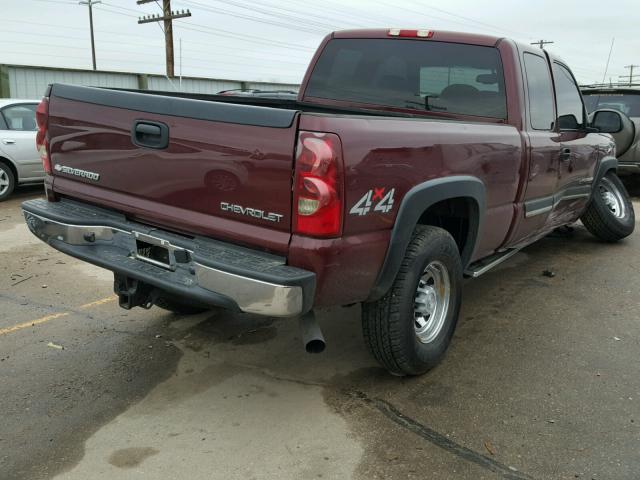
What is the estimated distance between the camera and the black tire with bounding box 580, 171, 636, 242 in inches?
255

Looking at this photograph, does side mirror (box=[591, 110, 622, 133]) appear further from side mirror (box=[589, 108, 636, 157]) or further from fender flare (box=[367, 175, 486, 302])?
fender flare (box=[367, 175, 486, 302])

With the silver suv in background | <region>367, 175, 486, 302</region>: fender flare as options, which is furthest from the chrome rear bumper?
the silver suv in background

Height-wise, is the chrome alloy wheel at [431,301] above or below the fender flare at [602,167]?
below

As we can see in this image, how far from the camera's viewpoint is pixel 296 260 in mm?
2592

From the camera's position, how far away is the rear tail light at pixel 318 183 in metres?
2.49

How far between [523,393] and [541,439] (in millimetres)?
474

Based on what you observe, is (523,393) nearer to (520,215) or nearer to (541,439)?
(541,439)

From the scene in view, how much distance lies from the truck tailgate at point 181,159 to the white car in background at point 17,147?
6512mm

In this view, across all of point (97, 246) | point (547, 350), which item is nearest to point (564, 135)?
point (547, 350)

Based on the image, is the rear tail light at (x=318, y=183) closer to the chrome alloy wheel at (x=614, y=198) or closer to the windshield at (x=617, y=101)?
the chrome alloy wheel at (x=614, y=198)

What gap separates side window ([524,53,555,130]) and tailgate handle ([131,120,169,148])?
8.52 feet

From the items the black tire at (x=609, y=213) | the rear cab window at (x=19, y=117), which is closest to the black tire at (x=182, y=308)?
the black tire at (x=609, y=213)

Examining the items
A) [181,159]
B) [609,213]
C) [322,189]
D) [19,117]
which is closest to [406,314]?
[322,189]

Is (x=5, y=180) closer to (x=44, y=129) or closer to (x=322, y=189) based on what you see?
(x=44, y=129)
